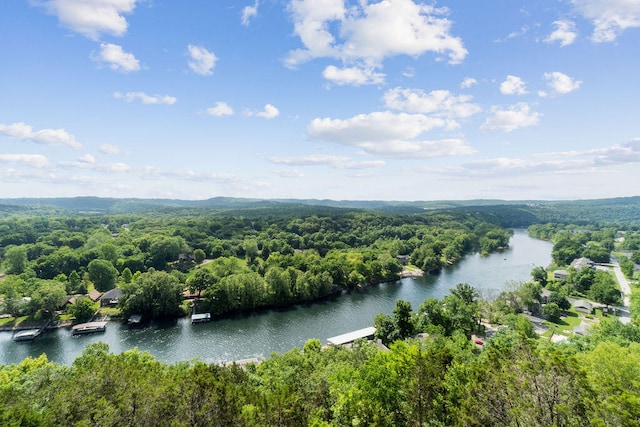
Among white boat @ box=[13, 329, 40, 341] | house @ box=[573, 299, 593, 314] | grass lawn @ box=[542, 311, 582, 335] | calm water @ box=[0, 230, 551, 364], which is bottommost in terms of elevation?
calm water @ box=[0, 230, 551, 364]

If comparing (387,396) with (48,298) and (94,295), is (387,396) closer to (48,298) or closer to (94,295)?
(48,298)

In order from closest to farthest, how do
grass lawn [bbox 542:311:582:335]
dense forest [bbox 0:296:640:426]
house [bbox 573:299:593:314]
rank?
dense forest [bbox 0:296:640:426] → grass lawn [bbox 542:311:582:335] → house [bbox 573:299:593:314]

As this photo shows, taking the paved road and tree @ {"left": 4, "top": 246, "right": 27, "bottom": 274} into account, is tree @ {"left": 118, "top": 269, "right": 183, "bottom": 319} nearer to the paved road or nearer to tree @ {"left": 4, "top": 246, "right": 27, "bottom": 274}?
tree @ {"left": 4, "top": 246, "right": 27, "bottom": 274}

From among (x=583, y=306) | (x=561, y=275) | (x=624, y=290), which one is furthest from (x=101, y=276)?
(x=624, y=290)

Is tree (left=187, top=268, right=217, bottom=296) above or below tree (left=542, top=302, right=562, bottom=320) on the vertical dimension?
above

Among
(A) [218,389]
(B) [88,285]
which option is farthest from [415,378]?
(B) [88,285]

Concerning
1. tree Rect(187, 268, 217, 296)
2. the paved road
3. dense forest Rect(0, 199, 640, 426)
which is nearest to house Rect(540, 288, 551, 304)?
dense forest Rect(0, 199, 640, 426)

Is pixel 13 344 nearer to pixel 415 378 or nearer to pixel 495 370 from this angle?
pixel 415 378
